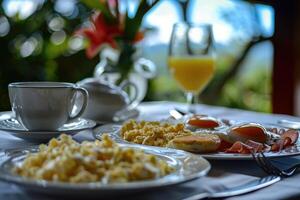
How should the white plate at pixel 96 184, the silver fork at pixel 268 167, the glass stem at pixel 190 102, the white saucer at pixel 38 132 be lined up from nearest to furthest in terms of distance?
the white plate at pixel 96 184
the silver fork at pixel 268 167
the white saucer at pixel 38 132
the glass stem at pixel 190 102

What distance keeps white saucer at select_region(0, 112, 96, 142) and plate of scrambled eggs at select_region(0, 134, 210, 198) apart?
246 mm

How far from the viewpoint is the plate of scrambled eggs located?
484 mm

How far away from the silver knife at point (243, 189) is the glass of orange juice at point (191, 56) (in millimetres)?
637

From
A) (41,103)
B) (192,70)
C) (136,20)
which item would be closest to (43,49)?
(136,20)

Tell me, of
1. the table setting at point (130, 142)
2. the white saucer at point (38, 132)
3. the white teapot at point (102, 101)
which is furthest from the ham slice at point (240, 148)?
the white teapot at point (102, 101)

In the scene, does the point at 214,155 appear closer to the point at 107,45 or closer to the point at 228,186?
the point at 228,186

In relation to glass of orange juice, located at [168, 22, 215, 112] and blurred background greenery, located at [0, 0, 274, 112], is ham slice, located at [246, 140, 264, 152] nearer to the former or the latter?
glass of orange juice, located at [168, 22, 215, 112]

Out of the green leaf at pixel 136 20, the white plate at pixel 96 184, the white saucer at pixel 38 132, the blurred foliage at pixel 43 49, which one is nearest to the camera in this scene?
the white plate at pixel 96 184

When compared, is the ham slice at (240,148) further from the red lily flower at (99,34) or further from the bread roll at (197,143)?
the red lily flower at (99,34)

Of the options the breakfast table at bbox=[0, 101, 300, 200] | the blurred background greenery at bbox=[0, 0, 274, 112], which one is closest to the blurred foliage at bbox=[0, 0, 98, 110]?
the blurred background greenery at bbox=[0, 0, 274, 112]

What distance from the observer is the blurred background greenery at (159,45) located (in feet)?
6.90

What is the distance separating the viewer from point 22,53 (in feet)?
6.99

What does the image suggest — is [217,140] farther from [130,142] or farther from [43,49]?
[43,49]

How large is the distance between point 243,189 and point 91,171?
187 mm
